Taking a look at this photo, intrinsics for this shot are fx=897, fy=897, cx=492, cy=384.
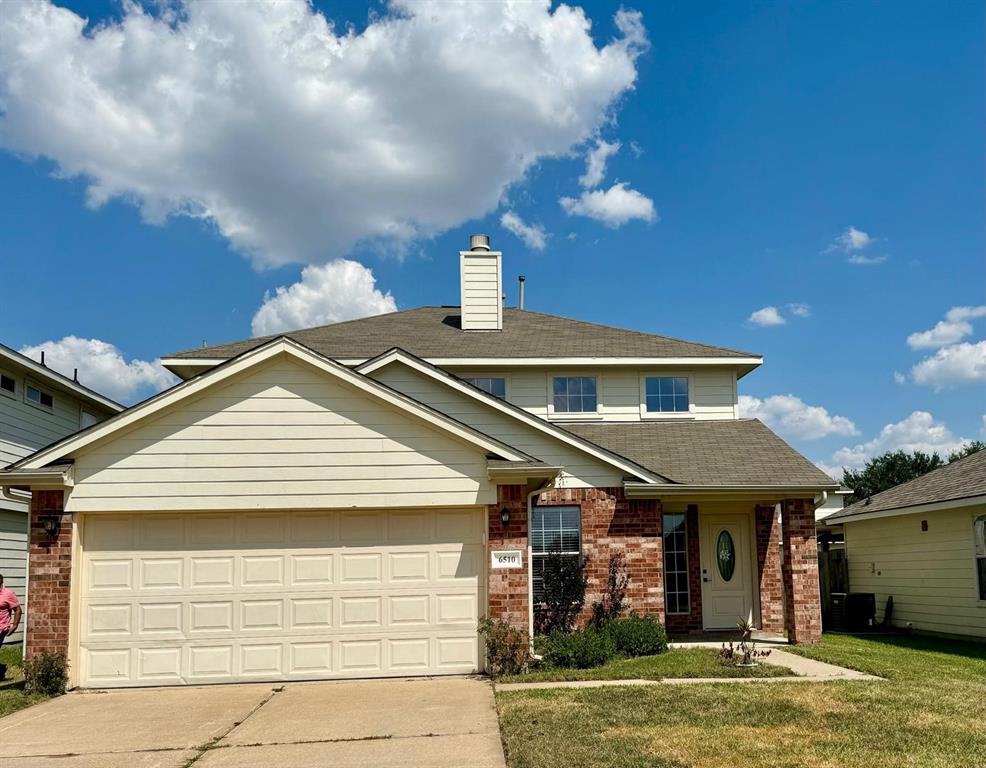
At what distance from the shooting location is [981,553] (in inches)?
622

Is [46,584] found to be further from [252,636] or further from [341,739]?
[341,739]

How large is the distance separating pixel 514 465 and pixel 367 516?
204cm

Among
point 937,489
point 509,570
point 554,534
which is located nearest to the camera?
point 509,570

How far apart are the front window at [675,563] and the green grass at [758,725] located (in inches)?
197

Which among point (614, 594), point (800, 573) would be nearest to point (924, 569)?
point (800, 573)

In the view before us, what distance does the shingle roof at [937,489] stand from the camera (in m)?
16.3

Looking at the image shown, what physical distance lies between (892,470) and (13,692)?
1837 inches

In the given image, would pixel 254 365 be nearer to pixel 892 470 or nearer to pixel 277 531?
pixel 277 531

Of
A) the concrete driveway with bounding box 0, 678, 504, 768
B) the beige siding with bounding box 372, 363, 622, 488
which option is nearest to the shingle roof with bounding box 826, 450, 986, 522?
the beige siding with bounding box 372, 363, 622, 488

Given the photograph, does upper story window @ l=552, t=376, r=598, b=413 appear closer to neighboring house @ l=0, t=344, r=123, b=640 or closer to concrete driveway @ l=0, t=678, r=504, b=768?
concrete driveway @ l=0, t=678, r=504, b=768

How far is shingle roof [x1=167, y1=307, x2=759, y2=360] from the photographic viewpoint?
710 inches

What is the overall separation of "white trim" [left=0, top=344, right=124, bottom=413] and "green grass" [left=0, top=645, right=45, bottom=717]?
18.4ft

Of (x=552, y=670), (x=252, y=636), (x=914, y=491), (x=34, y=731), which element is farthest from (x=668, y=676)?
(x=914, y=491)

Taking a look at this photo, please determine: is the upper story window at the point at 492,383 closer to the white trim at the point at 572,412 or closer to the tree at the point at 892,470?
the white trim at the point at 572,412
